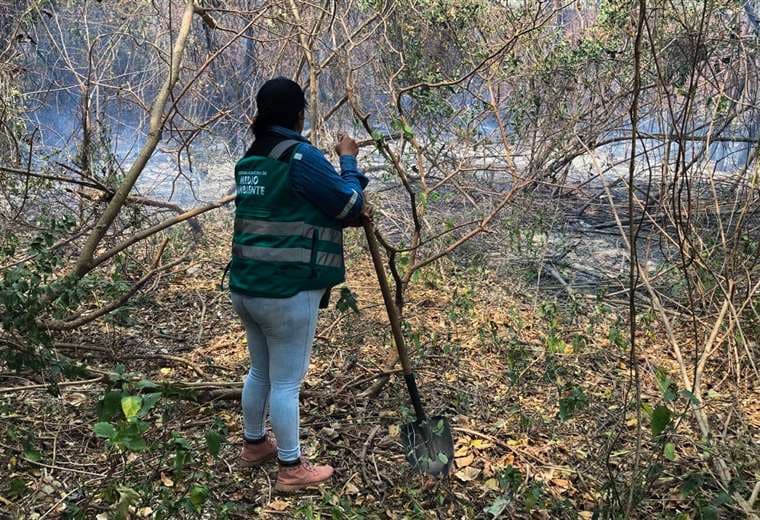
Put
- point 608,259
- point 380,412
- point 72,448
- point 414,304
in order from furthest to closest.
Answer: point 608,259, point 414,304, point 380,412, point 72,448

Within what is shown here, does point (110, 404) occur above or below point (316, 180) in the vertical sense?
below

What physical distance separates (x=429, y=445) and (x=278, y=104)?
5.21ft

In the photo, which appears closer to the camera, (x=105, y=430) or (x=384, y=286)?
(x=105, y=430)

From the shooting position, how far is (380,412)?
11.2ft

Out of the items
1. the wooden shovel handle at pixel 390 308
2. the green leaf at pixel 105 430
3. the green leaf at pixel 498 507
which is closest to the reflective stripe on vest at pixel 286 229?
the wooden shovel handle at pixel 390 308

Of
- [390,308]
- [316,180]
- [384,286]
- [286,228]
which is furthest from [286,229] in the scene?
[390,308]

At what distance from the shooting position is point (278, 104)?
2.31m

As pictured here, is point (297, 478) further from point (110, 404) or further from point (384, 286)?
point (110, 404)

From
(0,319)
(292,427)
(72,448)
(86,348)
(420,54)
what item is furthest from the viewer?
(420,54)

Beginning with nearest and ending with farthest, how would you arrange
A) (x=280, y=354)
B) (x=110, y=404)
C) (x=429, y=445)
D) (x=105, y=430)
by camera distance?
1. (x=105, y=430)
2. (x=110, y=404)
3. (x=280, y=354)
4. (x=429, y=445)

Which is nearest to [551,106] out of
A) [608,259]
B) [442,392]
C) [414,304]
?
[608,259]

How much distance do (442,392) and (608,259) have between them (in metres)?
3.34

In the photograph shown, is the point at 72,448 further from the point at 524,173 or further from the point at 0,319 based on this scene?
the point at 524,173

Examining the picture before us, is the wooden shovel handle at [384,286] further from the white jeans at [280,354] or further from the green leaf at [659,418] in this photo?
the green leaf at [659,418]
